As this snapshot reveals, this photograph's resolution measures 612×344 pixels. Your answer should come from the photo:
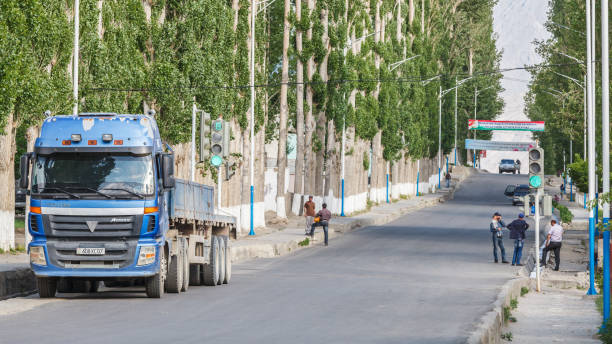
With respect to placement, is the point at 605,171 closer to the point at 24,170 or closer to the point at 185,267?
the point at 185,267

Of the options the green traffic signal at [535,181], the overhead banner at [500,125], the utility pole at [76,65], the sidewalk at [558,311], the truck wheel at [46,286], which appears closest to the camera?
the truck wheel at [46,286]

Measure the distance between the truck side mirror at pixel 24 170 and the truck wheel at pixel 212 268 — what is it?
625 centimetres

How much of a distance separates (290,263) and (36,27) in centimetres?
1080

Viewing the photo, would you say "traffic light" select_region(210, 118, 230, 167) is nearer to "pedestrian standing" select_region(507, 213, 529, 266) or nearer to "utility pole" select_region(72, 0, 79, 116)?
"utility pole" select_region(72, 0, 79, 116)

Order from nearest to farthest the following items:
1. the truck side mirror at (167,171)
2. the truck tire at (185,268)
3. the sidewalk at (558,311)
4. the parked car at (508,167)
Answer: the truck side mirror at (167,171) < the sidewalk at (558,311) < the truck tire at (185,268) < the parked car at (508,167)

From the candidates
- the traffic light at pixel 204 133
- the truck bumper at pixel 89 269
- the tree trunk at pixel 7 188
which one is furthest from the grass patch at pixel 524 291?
the tree trunk at pixel 7 188

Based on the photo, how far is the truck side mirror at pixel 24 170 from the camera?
18.8 m

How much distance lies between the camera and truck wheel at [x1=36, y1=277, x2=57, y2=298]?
798 inches

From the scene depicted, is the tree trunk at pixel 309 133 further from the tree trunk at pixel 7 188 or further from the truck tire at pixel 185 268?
the truck tire at pixel 185 268

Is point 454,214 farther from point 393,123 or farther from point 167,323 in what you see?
point 167,323

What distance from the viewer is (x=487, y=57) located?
5817 inches

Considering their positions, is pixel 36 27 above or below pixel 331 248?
above

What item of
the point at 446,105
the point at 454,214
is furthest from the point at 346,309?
the point at 446,105

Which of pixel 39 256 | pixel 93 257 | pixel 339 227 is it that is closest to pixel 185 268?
pixel 93 257
